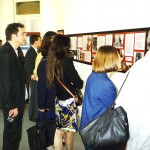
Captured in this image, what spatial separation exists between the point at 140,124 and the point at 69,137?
137cm

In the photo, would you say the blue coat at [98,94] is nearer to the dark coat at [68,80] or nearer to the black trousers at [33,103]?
the dark coat at [68,80]

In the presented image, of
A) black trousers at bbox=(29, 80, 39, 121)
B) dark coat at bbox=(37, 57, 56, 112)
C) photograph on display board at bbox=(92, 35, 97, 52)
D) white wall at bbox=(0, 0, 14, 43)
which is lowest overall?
black trousers at bbox=(29, 80, 39, 121)

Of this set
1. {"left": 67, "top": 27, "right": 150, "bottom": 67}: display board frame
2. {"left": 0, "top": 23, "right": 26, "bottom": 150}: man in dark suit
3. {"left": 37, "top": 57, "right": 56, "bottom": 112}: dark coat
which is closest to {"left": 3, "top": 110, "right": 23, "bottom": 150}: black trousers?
{"left": 0, "top": 23, "right": 26, "bottom": 150}: man in dark suit

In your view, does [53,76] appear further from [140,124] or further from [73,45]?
[73,45]

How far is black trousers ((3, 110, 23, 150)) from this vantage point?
7.83 feet

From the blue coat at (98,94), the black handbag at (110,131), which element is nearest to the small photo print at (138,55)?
the blue coat at (98,94)

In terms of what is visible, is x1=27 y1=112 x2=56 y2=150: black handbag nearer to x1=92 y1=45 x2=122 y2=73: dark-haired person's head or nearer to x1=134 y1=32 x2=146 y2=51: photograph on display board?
x1=92 y1=45 x2=122 y2=73: dark-haired person's head

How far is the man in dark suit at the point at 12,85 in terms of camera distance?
2.21m

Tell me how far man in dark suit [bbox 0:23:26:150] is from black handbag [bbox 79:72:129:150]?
42.8 inches

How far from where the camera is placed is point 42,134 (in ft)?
8.19

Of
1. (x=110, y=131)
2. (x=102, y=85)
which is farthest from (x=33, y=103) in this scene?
(x=110, y=131)

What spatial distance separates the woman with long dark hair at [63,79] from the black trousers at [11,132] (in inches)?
16.5

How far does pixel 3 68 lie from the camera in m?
2.20

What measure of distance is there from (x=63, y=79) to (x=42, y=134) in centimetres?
67
